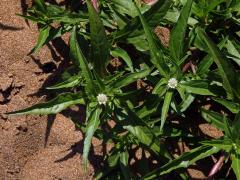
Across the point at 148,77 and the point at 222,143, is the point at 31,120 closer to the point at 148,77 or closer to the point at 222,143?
the point at 148,77

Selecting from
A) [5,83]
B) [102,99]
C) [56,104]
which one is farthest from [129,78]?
[5,83]

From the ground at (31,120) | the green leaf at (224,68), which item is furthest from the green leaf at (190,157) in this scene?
the ground at (31,120)

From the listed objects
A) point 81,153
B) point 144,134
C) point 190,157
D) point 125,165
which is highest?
point 144,134

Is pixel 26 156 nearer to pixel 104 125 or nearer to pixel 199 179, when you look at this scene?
pixel 104 125

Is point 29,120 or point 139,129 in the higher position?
point 139,129

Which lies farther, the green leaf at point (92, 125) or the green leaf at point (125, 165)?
the green leaf at point (125, 165)

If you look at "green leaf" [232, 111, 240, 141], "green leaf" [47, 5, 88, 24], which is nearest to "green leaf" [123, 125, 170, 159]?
"green leaf" [232, 111, 240, 141]

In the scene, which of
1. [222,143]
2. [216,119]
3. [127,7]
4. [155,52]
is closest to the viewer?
[155,52]

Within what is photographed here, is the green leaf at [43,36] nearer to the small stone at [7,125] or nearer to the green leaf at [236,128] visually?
the small stone at [7,125]
